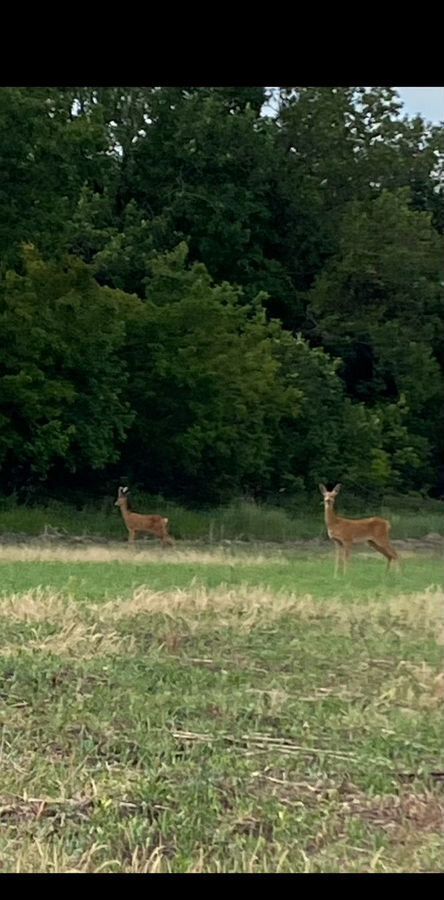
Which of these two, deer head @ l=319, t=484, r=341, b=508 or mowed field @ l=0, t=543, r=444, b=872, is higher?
deer head @ l=319, t=484, r=341, b=508

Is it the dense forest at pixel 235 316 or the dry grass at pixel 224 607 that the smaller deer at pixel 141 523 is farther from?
the dry grass at pixel 224 607

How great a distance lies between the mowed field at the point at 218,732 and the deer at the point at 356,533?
260 centimetres

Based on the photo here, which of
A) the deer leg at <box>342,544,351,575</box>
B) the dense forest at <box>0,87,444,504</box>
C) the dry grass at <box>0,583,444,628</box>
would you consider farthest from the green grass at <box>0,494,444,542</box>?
the dry grass at <box>0,583,444,628</box>

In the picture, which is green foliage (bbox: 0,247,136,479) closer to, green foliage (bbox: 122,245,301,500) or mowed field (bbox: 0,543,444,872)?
green foliage (bbox: 122,245,301,500)

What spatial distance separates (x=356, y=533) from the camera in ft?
26.7

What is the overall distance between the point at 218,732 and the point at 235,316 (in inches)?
248

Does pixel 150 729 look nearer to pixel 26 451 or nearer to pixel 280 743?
pixel 280 743

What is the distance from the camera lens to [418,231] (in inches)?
356

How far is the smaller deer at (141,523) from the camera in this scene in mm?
8508

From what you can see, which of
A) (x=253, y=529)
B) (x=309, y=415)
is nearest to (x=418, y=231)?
(x=309, y=415)

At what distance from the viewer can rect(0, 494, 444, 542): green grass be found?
8477mm

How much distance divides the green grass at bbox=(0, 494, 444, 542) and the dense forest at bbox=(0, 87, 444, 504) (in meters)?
0.16

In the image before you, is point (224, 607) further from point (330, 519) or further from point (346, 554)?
point (330, 519)

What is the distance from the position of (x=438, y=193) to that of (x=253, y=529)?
9.76 feet
